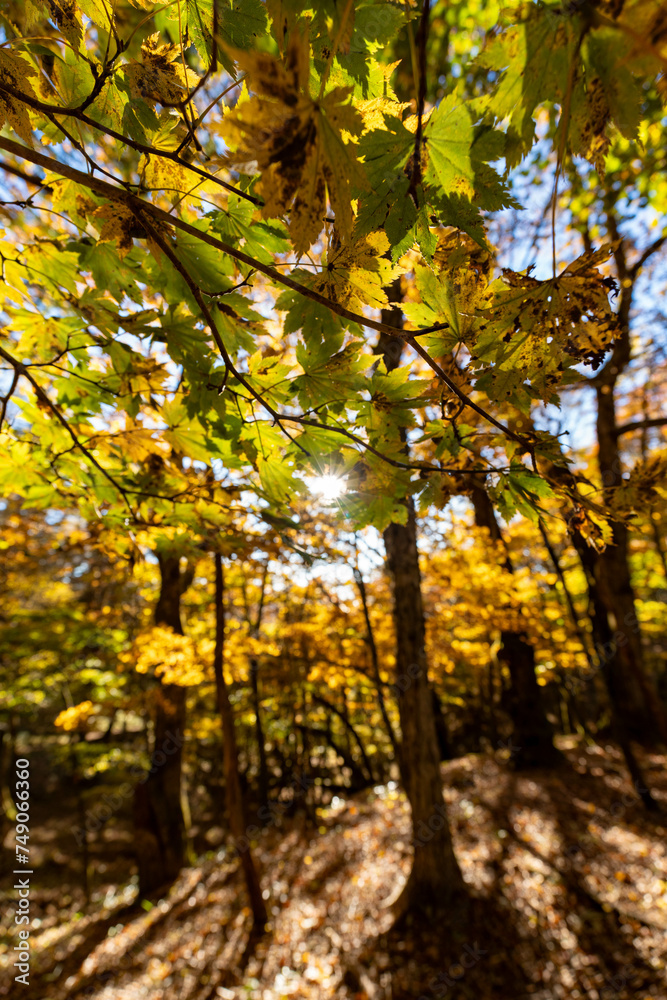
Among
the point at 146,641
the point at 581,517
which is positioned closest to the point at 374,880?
the point at 146,641

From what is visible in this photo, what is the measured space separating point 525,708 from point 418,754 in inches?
201

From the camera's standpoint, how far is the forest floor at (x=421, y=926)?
156 inches

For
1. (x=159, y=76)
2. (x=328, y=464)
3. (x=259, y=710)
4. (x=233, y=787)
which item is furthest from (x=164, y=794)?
(x=159, y=76)

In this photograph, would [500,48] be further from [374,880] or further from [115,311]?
[374,880]

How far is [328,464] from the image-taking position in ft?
4.60

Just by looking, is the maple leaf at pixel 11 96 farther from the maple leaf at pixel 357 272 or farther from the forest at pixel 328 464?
the maple leaf at pixel 357 272

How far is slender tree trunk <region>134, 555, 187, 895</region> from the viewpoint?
24.2 feet

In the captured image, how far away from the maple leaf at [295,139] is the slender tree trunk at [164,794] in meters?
7.37

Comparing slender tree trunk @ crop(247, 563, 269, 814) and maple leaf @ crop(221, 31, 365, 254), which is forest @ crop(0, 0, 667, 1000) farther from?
slender tree trunk @ crop(247, 563, 269, 814)

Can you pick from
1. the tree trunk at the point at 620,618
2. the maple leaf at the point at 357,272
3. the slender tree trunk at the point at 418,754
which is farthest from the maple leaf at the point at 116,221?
the tree trunk at the point at 620,618

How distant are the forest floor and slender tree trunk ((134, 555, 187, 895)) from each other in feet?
1.32

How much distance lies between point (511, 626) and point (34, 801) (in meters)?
17.1

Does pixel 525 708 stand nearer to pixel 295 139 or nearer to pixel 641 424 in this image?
pixel 641 424

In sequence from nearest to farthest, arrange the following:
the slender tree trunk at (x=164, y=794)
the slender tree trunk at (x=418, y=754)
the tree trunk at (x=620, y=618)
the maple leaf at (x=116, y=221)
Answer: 1. the maple leaf at (x=116, y=221)
2. the slender tree trunk at (x=418, y=754)
3. the tree trunk at (x=620, y=618)
4. the slender tree trunk at (x=164, y=794)
